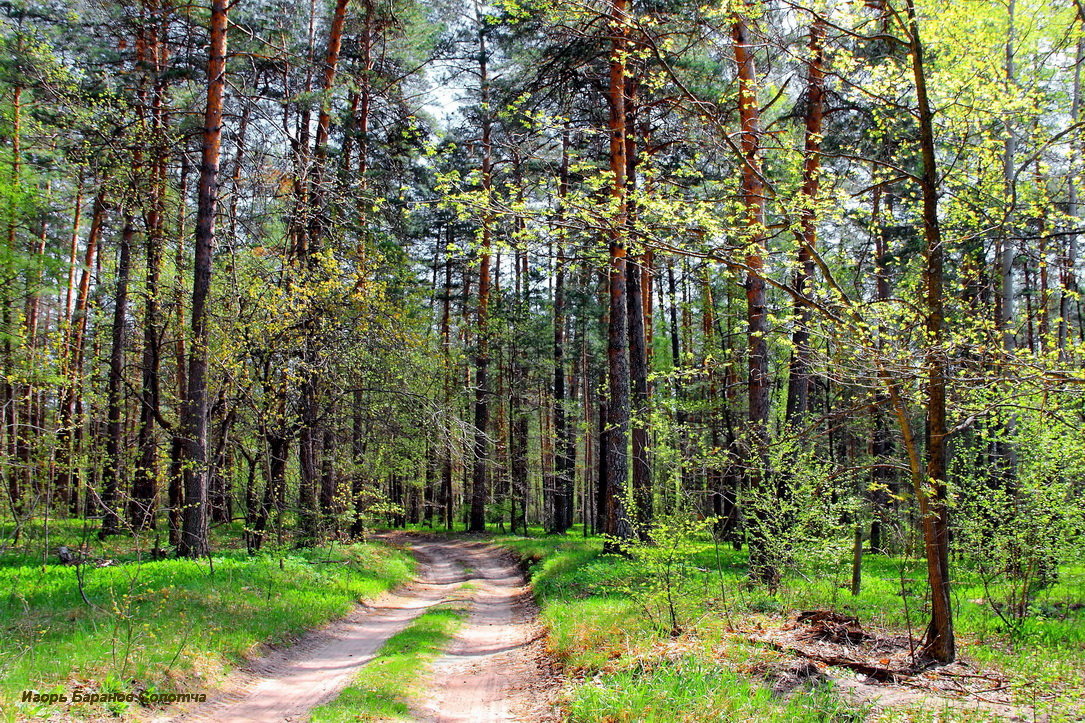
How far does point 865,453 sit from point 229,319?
1846 cm

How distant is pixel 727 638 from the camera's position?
21.8ft

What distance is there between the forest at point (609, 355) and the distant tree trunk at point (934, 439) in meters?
0.03

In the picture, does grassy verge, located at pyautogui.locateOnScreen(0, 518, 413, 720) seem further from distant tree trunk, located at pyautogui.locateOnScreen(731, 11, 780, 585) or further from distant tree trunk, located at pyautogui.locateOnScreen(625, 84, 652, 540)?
distant tree trunk, located at pyautogui.locateOnScreen(731, 11, 780, 585)

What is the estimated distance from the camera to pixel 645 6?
12422mm

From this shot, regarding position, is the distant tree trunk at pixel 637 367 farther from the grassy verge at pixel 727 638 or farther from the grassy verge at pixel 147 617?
the grassy verge at pixel 147 617

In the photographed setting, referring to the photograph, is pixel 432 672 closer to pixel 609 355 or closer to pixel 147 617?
pixel 147 617

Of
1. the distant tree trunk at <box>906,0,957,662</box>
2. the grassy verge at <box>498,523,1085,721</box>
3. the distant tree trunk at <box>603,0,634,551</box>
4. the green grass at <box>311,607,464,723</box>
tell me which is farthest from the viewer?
the distant tree trunk at <box>603,0,634,551</box>

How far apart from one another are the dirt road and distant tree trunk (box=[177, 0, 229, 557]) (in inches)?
131

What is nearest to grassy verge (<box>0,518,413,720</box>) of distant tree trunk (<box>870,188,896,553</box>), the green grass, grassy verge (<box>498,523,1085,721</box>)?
the green grass

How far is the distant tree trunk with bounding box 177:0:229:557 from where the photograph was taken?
10680 mm

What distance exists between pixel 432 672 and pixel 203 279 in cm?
748

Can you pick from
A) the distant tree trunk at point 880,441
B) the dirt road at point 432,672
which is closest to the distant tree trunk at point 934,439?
the distant tree trunk at point 880,441

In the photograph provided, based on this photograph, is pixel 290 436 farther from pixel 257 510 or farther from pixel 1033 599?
pixel 1033 599

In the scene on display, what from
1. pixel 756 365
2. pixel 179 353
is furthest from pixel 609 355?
pixel 179 353
